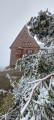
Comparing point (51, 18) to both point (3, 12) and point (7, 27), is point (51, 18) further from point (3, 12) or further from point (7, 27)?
point (7, 27)

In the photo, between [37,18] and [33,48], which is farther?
[33,48]

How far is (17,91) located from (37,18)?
7.63 ft

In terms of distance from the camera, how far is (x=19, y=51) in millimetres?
22766

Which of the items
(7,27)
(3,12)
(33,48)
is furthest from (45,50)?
(7,27)

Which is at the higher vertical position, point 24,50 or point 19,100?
point 24,50

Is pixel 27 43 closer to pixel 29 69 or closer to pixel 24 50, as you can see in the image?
pixel 24 50

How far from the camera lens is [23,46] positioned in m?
22.7

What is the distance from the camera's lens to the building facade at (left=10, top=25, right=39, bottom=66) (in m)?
22.5

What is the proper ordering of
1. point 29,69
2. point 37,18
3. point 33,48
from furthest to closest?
1. point 33,48
2. point 37,18
3. point 29,69

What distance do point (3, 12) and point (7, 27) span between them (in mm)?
A: 7898

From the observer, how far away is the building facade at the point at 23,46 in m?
22.5

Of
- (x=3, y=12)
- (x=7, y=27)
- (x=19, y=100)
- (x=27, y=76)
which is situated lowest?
(x=19, y=100)

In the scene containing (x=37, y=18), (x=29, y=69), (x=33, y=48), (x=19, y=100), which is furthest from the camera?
(x=33, y=48)

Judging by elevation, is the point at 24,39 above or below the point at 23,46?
above
